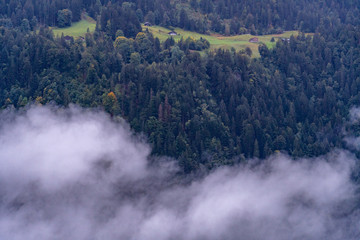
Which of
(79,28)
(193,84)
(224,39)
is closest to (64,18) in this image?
(79,28)

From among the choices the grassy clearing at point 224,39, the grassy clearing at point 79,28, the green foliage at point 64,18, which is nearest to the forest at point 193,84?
the green foliage at point 64,18

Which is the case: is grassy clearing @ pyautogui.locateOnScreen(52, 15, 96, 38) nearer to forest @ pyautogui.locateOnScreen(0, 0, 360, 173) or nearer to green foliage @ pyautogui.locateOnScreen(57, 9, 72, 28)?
green foliage @ pyautogui.locateOnScreen(57, 9, 72, 28)

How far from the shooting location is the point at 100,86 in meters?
114

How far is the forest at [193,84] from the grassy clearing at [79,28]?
3.47 m

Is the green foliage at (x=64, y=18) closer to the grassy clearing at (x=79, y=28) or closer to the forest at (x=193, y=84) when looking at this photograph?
the forest at (x=193, y=84)

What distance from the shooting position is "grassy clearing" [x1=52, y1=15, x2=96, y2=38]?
14375 centimetres

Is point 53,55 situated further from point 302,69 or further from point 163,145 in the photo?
point 302,69

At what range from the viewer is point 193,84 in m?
118

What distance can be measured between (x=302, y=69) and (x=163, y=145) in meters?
48.2

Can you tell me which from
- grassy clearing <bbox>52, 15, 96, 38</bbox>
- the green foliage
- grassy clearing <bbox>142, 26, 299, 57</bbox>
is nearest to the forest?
the green foliage

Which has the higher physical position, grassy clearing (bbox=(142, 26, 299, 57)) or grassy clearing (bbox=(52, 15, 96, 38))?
grassy clearing (bbox=(52, 15, 96, 38))

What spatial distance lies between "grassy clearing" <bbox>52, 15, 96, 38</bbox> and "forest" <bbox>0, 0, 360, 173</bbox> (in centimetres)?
347

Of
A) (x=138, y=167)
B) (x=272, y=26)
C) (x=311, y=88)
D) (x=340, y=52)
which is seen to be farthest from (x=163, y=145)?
(x=272, y=26)

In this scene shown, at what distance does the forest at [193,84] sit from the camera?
112 m
